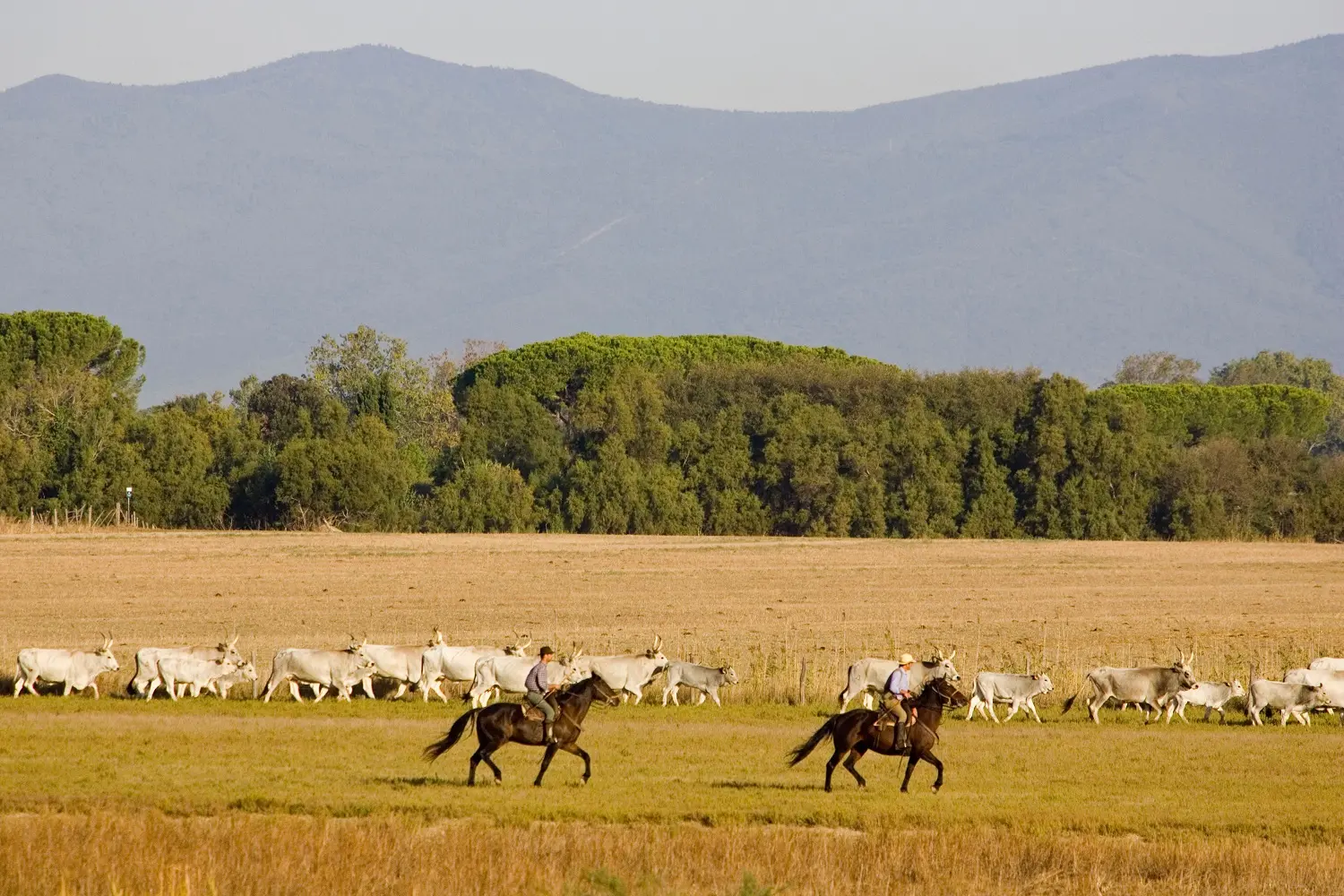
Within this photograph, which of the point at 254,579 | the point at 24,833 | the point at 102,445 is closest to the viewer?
the point at 24,833

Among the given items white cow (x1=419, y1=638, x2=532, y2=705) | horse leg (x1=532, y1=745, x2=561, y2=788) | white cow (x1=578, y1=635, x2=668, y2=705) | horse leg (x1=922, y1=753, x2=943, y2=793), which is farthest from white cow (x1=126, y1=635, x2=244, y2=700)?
horse leg (x1=922, y1=753, x2=943, y2=793)

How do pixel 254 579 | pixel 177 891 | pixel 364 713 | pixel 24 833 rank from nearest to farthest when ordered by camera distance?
pixel 177 891
pixel 24 833
pixel 364 713
pixel 254 579

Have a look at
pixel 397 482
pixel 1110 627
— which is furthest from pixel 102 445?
pixel 1110 627

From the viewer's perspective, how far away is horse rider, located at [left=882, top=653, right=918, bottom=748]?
64.2ft

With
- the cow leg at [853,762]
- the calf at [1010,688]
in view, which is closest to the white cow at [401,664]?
the calf at [1010,688]

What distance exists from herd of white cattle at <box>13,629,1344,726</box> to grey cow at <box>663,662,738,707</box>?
2 cm

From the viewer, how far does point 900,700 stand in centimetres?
1984

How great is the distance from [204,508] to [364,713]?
65.3 m

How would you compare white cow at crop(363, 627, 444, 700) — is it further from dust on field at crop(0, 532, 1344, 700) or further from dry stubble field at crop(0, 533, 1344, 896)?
dust on field at crop(0, 532, 1344, 700)

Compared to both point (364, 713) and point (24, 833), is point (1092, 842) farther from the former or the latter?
point (364, 713)

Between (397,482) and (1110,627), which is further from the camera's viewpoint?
(397,482)

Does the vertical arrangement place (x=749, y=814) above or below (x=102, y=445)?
below

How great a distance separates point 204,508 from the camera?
8956 centimetres

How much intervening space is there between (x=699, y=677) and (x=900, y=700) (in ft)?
30.6
